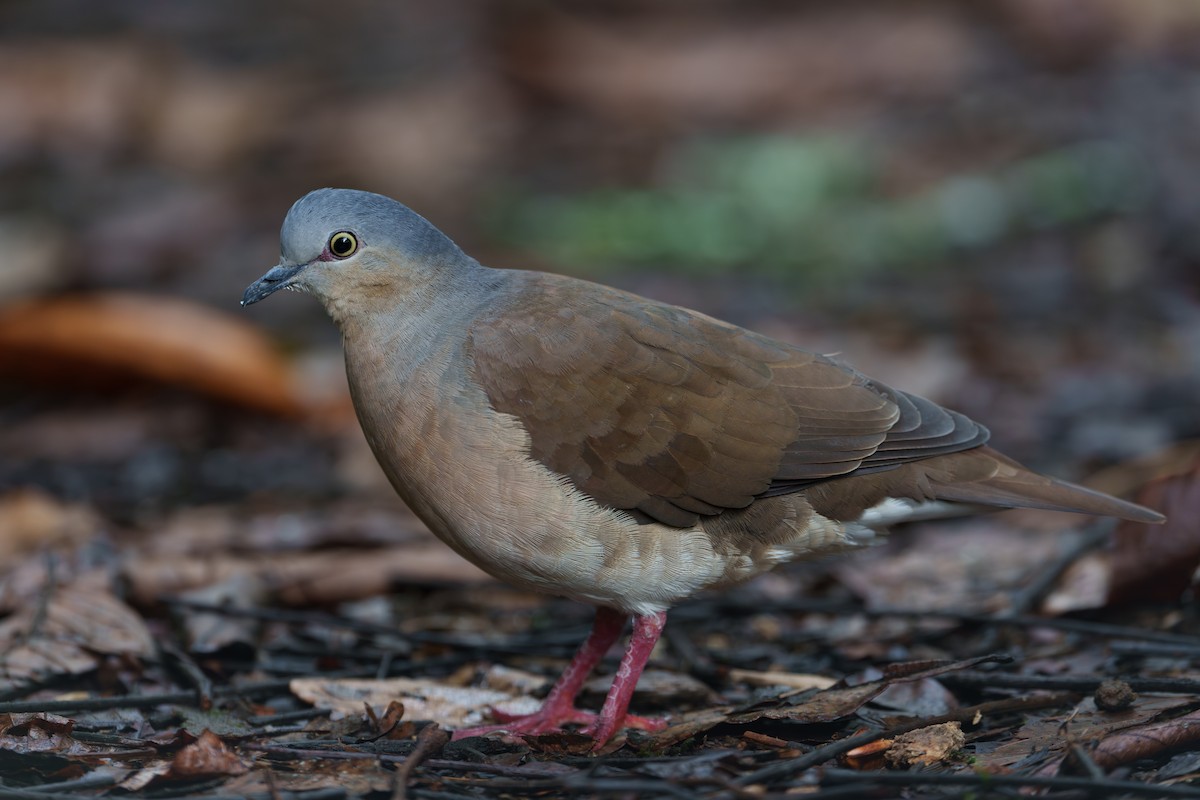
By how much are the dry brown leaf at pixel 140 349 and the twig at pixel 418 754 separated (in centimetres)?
376

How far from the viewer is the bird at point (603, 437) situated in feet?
13.5

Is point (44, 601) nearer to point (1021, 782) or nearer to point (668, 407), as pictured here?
point (668, 407)

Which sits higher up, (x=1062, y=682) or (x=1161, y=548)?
(x=1161, y=548)

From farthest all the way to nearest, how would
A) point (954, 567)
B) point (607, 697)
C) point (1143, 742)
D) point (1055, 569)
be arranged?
point (954, 567)
point (1055, 569)
point (607, 697)
point (1143, 742)

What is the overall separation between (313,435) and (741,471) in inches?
155

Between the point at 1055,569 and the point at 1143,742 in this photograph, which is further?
the point at 1055,569

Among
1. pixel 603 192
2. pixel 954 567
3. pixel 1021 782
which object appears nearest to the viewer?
pixel 1021 782

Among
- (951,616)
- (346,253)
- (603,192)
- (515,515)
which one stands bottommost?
(951,616)

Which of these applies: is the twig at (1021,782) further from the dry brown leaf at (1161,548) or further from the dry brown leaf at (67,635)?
the dry brown leaf at (67,635)

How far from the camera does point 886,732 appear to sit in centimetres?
378

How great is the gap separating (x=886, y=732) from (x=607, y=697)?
0.96 m

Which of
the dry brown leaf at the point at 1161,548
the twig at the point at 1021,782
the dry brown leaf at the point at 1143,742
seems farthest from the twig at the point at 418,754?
the dry brown leaf at the point at 1161,548

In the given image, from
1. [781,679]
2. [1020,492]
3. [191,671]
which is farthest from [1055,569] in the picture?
[191,671]

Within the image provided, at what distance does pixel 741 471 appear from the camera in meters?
4.26
